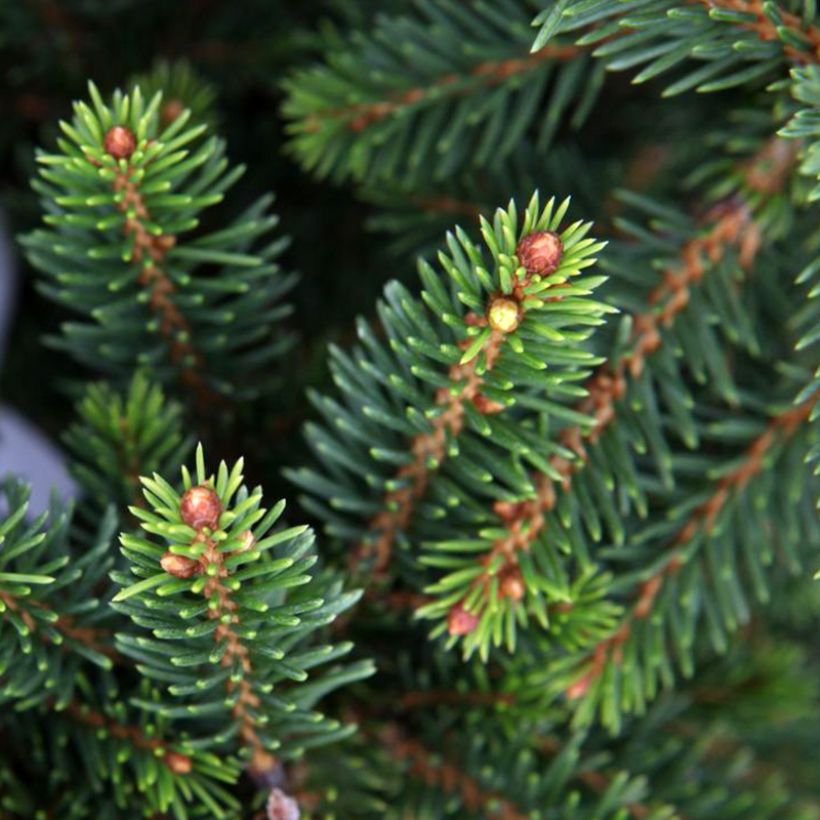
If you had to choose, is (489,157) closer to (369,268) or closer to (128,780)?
(369,268)

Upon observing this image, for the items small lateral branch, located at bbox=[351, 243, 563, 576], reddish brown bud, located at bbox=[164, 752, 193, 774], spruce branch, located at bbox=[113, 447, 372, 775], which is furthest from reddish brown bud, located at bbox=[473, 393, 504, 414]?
reddish brown bud, located at bbox=[164, 752, 193, 774]

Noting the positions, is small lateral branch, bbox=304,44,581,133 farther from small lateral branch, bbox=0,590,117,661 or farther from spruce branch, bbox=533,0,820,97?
small lateral branch, bbox=0,590,117,661

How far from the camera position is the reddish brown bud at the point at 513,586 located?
500mm

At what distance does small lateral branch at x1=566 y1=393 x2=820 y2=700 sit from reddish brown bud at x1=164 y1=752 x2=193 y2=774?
24 centimetres

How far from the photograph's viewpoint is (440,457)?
0.52 m

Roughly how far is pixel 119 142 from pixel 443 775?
366mm

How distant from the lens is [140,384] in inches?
21.9

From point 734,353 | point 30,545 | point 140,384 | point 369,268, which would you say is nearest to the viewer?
point 30,545

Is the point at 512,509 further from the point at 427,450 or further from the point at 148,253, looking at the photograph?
the point at 148,253

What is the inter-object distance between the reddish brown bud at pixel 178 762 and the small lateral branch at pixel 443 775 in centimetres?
13

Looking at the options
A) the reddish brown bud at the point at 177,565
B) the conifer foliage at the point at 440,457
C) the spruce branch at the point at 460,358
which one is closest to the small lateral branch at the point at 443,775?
the conifer foliage at the point at 440,457

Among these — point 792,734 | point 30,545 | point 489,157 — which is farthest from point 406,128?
point 792,734

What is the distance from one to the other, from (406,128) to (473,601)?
A: 305mm

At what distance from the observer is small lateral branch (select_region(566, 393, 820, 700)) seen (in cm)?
58
